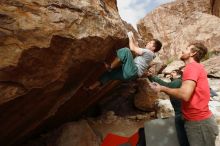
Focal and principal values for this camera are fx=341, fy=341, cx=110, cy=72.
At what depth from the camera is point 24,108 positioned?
6207 millimetres

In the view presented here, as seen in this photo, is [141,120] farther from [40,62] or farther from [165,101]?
[40,62]

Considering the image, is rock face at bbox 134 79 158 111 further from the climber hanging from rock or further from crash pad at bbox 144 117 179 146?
crash pad at bbox 144 117 179 146

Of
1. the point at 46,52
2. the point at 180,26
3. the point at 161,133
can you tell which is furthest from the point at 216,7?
the point at 46,52

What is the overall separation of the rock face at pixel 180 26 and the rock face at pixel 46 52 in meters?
10.0

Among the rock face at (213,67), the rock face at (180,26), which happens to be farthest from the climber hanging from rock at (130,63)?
the rock face at (180,26)

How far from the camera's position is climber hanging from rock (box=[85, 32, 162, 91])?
630 cm

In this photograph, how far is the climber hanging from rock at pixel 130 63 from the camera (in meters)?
6.30

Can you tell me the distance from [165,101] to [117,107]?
1.41 meters

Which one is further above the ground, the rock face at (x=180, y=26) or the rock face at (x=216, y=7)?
the rock face at (x=216, y=7)

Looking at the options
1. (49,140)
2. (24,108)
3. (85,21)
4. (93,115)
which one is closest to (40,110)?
(24,108)

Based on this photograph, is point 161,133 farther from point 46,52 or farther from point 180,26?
point 180,26

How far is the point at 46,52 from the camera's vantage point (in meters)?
5.37

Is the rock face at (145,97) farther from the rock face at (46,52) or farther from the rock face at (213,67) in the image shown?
the rock face at (213,67)

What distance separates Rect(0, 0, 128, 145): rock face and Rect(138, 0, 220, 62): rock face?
32.9 ft
